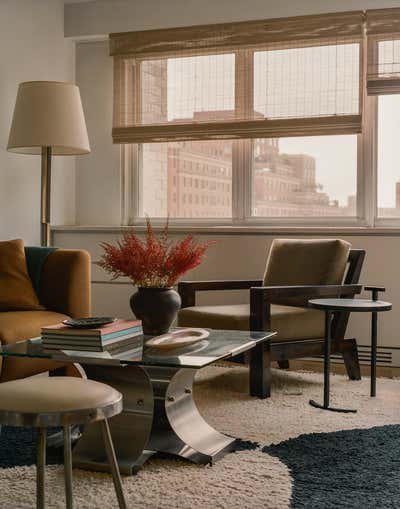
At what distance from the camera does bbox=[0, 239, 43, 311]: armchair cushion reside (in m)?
3.64

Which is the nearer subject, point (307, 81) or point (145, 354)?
point (145, 354)

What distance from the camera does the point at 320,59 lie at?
4.69 m

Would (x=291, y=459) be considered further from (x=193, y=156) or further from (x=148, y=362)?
(x=193, y=156)

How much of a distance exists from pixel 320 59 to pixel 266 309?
1.96 metres

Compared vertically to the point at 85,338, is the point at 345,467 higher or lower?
lower

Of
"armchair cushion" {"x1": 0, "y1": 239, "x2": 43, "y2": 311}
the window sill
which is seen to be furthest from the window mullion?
"armchair cushion" {"x1": 0, "y1": 239, "x2": 43, "y2": 311}

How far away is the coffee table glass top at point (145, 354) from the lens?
7.38 feet

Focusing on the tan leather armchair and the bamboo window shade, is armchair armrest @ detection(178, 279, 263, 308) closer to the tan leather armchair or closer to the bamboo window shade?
the tan leather armchair

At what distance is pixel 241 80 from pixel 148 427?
3.02 metres

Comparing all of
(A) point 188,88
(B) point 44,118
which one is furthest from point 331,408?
(A) point 188,88

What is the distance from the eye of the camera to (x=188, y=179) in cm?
513

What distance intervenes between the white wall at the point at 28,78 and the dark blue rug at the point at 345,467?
8.79 ft

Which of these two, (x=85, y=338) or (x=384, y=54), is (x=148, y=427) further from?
(x=384, y=54)

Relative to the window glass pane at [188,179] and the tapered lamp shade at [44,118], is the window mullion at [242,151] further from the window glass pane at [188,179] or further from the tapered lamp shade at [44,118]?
the tapered lamp shade at [44,118]
